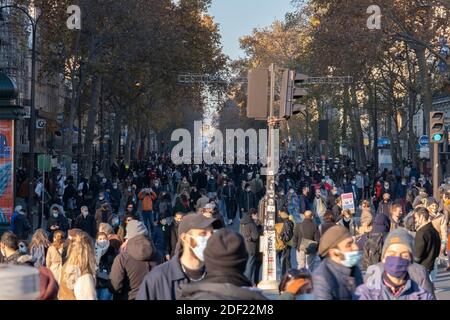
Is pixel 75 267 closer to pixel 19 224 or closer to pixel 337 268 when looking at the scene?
pixel 337 268

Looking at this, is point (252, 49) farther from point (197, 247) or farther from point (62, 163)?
point (197, 247)

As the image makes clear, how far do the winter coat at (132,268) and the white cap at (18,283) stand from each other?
2.92 m

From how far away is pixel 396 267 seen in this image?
7.93 m

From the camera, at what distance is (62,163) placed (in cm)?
5231

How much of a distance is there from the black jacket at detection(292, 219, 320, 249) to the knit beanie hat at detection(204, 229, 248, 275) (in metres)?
12.2

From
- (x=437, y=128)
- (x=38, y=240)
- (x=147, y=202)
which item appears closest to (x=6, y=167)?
(x=147, y=202)

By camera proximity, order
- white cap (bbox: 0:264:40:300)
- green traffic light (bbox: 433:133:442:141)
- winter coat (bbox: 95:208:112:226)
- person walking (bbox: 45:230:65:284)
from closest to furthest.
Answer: white cap (bbox: 0:264:40:300)
person walking (bbox: 45:230:65:284)
winter coat (bbox: 95:208:112:226)
green traffic light (bbox: 433:133:442:141)

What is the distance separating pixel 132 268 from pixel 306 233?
879 cm

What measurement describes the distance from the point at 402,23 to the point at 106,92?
1143 inches

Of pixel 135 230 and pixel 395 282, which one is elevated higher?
pixel 135 230

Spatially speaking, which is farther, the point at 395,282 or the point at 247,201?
the point at 247,201

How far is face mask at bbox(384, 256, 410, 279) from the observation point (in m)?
7.91

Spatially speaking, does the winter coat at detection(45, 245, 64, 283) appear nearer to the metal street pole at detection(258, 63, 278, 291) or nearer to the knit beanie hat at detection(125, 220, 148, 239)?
the knit beanie hat at detection(125, 220, 148, 239)

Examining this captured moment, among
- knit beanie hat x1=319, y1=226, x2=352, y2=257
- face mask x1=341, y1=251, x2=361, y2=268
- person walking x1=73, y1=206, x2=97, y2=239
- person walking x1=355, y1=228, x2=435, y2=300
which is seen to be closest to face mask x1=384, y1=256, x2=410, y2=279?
person walking x1=355, y1=228, x2=435, y2=300
